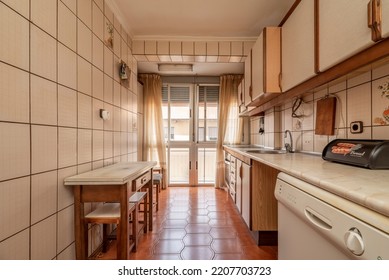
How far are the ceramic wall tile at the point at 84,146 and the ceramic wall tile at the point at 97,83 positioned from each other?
0.34 metres

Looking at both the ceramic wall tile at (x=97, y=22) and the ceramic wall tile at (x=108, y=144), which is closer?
the ceramic wall tile at (x=97, y=22)

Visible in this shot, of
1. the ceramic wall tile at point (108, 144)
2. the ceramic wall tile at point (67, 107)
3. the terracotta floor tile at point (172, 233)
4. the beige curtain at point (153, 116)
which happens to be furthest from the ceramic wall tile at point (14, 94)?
the beige curtain at point (153, 116)

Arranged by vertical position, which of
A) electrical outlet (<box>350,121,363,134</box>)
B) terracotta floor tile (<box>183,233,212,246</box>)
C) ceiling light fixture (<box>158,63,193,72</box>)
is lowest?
terracotta floor tile (<box>183,233,212,246</box>)

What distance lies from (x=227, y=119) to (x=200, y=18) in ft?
6.32

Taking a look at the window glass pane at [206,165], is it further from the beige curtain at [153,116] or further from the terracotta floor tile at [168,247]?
the terracotta floor tile at [168,247]

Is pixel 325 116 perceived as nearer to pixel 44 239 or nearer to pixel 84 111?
pixel 84 111

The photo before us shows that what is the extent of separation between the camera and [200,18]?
→ 206 cm

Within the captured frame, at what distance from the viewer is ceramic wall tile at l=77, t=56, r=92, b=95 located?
53.0 inches

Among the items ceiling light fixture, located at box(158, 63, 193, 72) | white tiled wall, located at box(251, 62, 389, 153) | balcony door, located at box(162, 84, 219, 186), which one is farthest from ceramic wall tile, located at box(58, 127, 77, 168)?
balcony door, located at box(162, 84, 219, 186)

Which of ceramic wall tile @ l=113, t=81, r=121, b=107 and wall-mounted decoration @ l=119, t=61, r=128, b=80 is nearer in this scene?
ceramic wall tile @ l=113, t=81, r=121, b=107

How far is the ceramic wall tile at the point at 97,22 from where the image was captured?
155 cm

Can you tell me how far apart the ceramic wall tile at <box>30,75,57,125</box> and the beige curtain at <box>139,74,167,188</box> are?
8.04 feet

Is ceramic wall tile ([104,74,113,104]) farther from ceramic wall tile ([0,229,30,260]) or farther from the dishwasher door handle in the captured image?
the dishwasher door handle

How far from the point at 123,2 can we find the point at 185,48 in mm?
845
